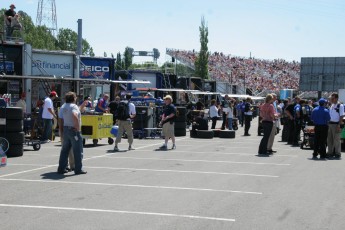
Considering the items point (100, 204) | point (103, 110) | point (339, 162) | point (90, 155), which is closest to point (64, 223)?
point (100, 204)

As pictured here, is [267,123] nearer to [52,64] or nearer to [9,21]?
[52,64]

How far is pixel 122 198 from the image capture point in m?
8.90

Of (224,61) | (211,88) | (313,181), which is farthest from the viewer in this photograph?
(224,61)

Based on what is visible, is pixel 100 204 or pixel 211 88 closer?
pixel 100 204

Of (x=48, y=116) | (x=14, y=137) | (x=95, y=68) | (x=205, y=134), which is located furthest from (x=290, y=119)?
(x=95, y=68)

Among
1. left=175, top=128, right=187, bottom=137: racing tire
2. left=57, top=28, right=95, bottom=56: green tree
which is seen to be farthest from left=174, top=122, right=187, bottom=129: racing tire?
left=57, top=28, right=95, bottom=56: green tree

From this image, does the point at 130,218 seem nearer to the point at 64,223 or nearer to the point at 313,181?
the point at 64,223

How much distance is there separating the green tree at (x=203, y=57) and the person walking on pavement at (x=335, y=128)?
2158 inches

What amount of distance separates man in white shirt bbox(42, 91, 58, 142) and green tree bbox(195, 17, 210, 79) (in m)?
52.1

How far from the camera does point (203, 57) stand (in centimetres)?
7106

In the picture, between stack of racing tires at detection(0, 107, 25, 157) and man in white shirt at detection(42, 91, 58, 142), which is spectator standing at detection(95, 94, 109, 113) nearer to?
man in white shirt at detection(42, 91, 58, 142)

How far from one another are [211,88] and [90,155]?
3579cm

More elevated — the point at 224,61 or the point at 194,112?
the point at 224,61

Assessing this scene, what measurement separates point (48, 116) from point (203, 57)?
53606 mm
